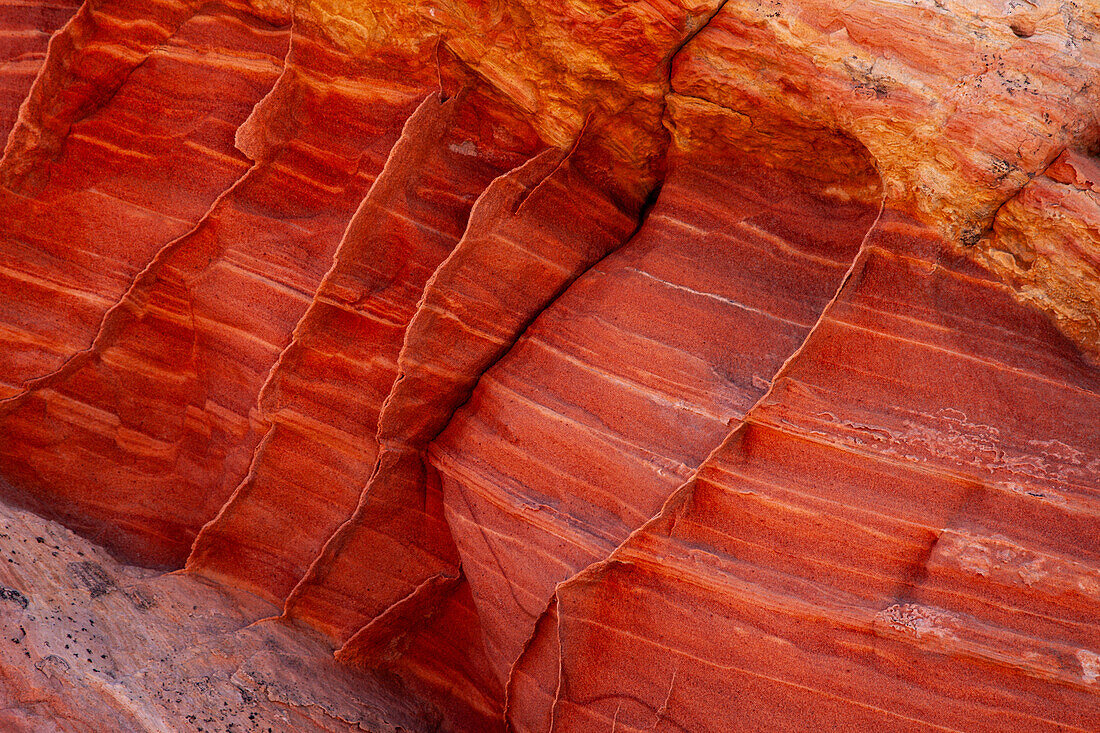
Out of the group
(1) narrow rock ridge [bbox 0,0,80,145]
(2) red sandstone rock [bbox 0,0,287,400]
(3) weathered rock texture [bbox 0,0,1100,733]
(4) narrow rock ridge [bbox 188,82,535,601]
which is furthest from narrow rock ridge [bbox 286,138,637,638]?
(1) narrow rock ridge [bbox 0,0,80,145]

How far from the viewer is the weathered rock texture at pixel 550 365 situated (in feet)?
10.7

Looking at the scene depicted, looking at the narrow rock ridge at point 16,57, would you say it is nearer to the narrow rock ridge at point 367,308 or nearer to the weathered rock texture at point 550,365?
the weathered rock texture at point 550,365

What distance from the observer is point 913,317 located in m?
3.44

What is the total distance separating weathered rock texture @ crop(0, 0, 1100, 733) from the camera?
327 centimetres

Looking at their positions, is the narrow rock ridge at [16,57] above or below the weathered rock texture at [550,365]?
above

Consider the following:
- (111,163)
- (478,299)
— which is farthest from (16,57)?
(478,299)

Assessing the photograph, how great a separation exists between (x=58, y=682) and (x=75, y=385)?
1592 millimetres

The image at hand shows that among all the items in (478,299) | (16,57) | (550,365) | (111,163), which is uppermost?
(16,57)

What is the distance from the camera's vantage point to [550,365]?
151 inches

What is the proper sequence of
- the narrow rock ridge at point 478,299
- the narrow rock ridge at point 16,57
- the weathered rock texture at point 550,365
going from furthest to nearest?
the narrow rock ridge at point 16,57 → the narrow rock ridge at point 478,299 → the weathered rock texture at point 550,365

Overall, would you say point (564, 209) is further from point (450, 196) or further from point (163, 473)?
point (163, 473)

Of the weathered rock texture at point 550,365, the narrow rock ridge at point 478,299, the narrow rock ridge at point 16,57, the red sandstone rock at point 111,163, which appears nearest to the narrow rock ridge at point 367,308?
the weathered rock texture at point 550,365

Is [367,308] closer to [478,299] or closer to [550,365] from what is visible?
[478,299]

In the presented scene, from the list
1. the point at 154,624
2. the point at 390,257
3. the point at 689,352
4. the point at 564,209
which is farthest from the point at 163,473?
the point at 689,352
